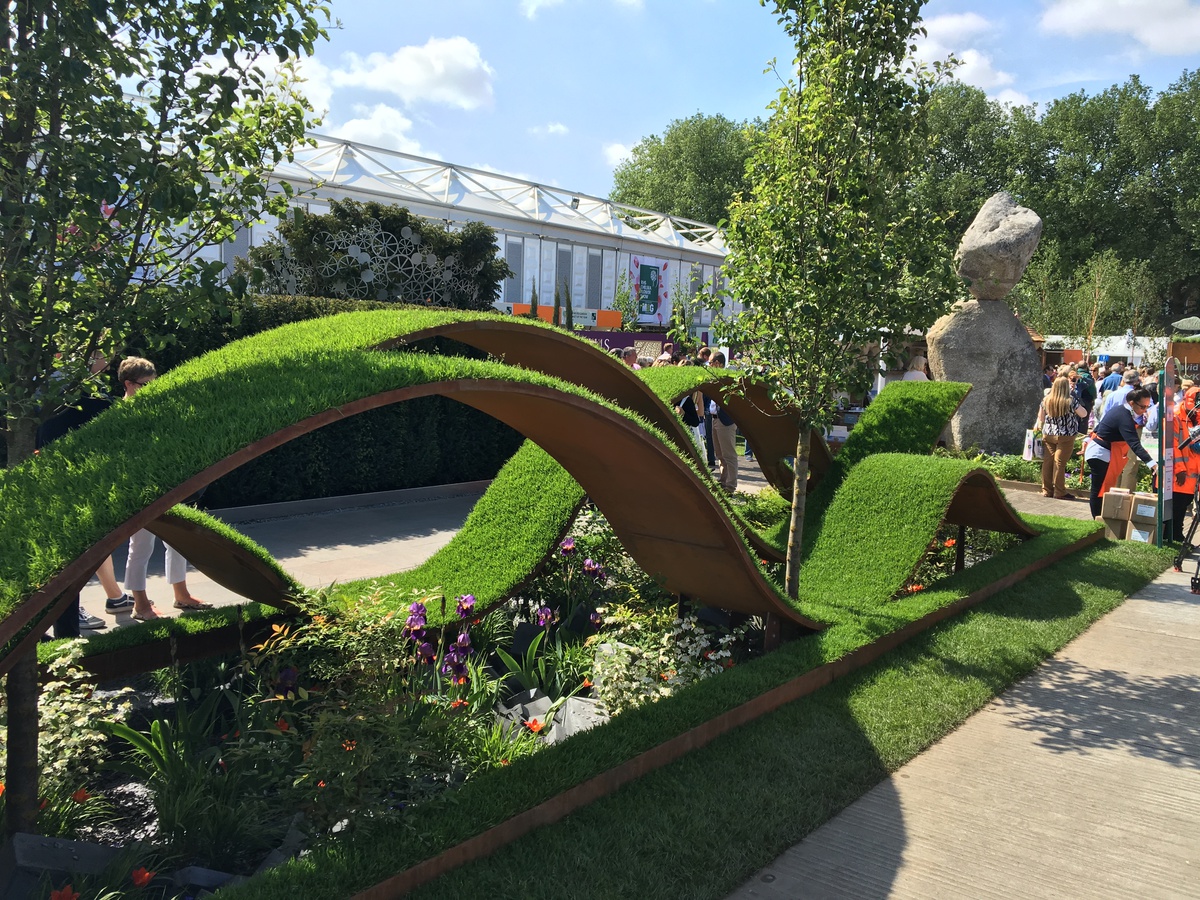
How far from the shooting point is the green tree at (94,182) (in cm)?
308

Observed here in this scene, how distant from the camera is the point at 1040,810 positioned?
3.97 metres

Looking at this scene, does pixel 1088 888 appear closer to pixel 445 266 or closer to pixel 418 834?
pixel 418 834

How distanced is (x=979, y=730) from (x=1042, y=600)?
2.97m

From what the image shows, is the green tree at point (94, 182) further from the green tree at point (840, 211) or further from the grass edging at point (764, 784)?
the green tree at point (840, 211)

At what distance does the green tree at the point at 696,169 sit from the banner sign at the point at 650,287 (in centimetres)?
2366

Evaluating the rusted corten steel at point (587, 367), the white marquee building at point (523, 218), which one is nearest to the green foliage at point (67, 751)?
the rusted corten steel at point (587, 367)

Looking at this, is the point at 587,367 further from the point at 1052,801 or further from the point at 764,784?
the point at 1052,801

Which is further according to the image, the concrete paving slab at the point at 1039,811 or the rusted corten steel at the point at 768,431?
the rusted corten steel at the point at 768,431

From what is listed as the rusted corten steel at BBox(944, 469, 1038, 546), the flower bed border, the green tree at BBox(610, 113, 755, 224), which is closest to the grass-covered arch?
the flower bed border

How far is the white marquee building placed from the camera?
19000 millimetres

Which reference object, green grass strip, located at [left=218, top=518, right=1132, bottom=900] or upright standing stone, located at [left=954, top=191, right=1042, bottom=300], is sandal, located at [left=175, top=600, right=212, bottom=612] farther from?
upright standing stone, located at [left=954, top=191, right=1042, bottom=300]

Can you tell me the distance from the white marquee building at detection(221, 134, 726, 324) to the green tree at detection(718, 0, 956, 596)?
1173cm

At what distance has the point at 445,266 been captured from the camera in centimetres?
1348

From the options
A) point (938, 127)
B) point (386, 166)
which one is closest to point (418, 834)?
point (386, 166)
